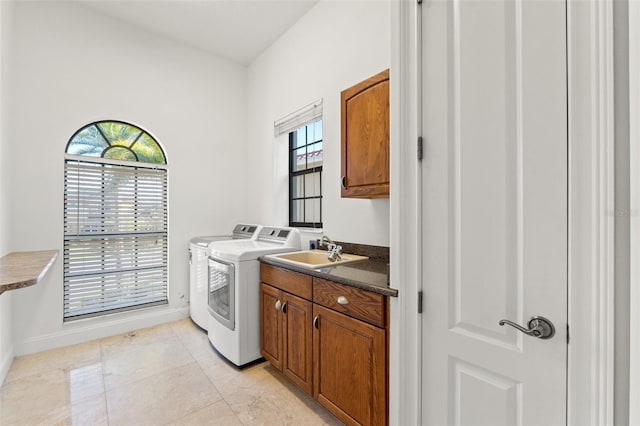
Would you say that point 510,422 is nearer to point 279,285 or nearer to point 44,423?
point 279,285

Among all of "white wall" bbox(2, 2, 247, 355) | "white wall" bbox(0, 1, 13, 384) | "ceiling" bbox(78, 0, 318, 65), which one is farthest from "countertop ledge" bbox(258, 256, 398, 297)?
"ceiling" bbox(78, 0, 318, 65)

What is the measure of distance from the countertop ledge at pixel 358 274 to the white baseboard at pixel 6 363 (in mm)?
2134

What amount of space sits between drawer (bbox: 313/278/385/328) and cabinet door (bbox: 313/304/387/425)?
0.04 m

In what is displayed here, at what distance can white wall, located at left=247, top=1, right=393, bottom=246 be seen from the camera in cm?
220

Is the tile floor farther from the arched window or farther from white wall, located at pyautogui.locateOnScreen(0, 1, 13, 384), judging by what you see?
the arched window

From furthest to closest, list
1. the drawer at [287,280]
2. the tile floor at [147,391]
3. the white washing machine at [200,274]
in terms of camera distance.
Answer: the white washing machine at [200,274], the drawer at [287,280], the tile floor at [147,391]

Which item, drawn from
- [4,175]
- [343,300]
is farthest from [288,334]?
[4,175]

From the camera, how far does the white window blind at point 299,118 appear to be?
274 cm

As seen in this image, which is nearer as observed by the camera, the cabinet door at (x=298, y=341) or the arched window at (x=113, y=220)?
the cabinet door at (x=298, y=341)

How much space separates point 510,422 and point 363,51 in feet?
7.90

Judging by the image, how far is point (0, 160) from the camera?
2145mm

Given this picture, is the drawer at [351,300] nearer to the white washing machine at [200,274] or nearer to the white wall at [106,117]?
the white washing machine at [200,274]

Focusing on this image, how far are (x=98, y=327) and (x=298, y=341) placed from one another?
2.30 metres
